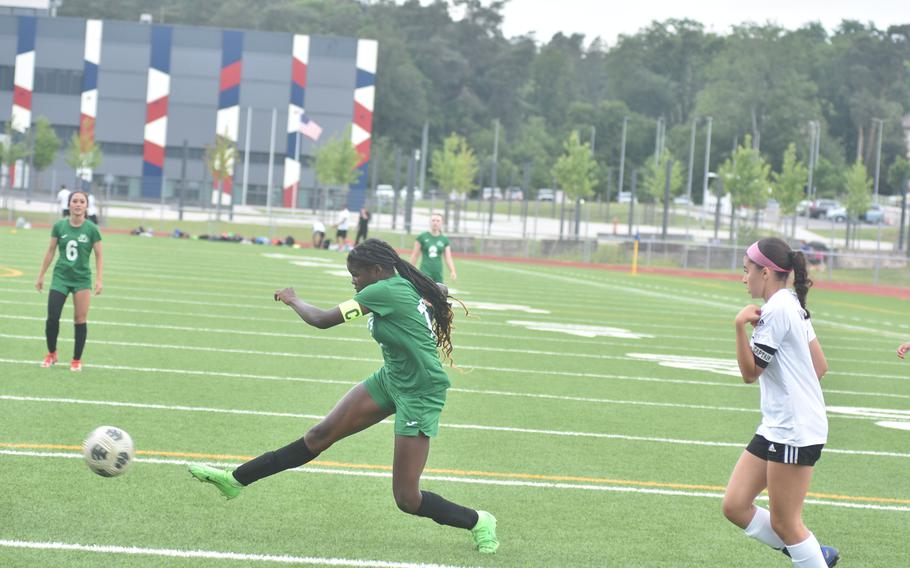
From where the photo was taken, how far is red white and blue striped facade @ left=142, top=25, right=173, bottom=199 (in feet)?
267

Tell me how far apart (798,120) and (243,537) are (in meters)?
114

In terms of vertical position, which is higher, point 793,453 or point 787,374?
point 787,374

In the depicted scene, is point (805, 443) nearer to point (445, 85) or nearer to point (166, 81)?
point (166, 81)

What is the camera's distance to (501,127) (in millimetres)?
131250

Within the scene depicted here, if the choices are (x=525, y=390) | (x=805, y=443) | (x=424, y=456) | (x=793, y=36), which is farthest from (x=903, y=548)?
(x=793, y=36)

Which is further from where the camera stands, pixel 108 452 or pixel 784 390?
pixel 108 452

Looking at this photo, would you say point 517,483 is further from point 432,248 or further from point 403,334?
point 432,248

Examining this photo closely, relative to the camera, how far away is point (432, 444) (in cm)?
995

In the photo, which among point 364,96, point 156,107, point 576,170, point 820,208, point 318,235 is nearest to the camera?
point 318,235

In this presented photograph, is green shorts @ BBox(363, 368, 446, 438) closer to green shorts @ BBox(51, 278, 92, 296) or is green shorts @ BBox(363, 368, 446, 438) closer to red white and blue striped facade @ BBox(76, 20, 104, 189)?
green shorts @ BBox(51, 278, 92, 296)

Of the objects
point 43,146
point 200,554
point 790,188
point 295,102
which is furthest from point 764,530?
point 295,102

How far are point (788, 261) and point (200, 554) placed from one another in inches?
130

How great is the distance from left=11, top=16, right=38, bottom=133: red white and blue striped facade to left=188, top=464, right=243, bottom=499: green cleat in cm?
7979

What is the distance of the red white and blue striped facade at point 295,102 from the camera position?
83.1 meters
